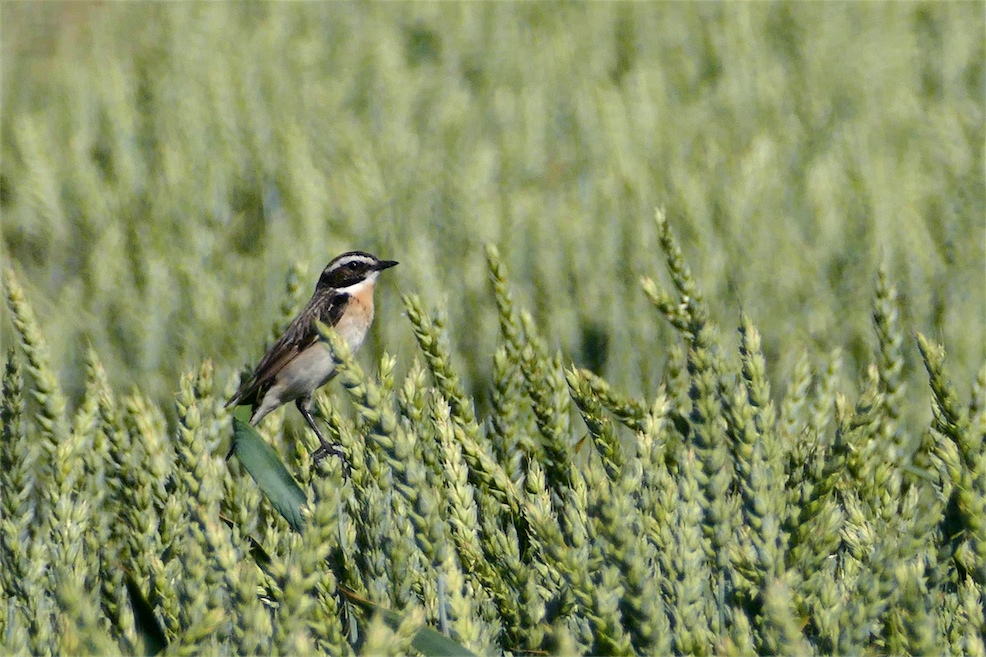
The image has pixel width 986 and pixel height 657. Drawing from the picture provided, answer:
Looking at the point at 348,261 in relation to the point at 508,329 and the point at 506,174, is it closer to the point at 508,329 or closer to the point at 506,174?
the point at 506,174

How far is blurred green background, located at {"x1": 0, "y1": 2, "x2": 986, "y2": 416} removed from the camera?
3.35 meters

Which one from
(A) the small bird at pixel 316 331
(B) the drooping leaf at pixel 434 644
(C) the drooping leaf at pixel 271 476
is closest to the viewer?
(B) the drooping leaf at pixel 434 644

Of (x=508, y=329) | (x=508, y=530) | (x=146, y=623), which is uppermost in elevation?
(x=508, y=329)

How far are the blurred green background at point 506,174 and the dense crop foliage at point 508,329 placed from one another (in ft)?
0.07

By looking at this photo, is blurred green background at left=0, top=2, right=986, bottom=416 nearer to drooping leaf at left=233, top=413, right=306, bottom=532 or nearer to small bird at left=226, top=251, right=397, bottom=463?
small bird at left=226, top=251, right=397, bottom=463

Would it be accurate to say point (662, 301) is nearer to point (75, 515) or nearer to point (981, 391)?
point (981, 391)

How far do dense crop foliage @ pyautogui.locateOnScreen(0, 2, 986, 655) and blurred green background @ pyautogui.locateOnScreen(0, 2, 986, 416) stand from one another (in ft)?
0.07

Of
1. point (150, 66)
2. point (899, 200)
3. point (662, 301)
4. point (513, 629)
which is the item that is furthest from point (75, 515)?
point (150, 66)

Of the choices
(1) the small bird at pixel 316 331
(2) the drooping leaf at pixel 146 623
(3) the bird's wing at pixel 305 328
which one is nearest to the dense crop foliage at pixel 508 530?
(2) the drooping leaf at pixel 146 623

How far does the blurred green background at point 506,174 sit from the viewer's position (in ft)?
11.0

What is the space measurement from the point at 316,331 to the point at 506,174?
1.53 meters

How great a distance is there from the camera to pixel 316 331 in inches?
146

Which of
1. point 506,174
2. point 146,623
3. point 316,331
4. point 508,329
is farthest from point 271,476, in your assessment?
point 506,174

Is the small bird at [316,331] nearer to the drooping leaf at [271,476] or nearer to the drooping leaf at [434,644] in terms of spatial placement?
the drooping leaf at [271,476]
